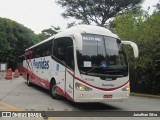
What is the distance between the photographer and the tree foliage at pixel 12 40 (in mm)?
59875

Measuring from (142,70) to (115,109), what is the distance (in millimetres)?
7422

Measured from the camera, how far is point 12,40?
207 ft

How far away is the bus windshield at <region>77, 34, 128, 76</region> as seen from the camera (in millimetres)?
11953

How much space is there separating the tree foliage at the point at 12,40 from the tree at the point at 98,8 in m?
17.6

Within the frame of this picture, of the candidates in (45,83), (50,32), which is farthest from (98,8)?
(45,83)

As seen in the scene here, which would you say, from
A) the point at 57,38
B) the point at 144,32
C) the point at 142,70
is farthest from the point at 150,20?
the point at 57,38

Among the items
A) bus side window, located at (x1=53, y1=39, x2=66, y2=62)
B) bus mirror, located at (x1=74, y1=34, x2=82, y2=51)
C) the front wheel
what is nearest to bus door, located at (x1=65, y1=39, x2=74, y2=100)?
bus side window, located at (x1=53, y1=39, x2=66, y2=62)

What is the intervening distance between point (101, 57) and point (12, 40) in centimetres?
5301

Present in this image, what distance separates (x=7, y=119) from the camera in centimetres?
1006

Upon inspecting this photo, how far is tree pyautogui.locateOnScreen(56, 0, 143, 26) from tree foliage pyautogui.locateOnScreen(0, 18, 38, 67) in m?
17.6

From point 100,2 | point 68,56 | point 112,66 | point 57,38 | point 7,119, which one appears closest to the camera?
point 7,119

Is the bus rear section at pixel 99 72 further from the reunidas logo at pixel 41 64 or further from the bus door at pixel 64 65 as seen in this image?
the reunidas logo at pixel 41 64

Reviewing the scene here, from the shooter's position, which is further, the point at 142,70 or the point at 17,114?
the point at 142,70

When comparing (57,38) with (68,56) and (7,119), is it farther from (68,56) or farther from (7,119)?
(7,119)
